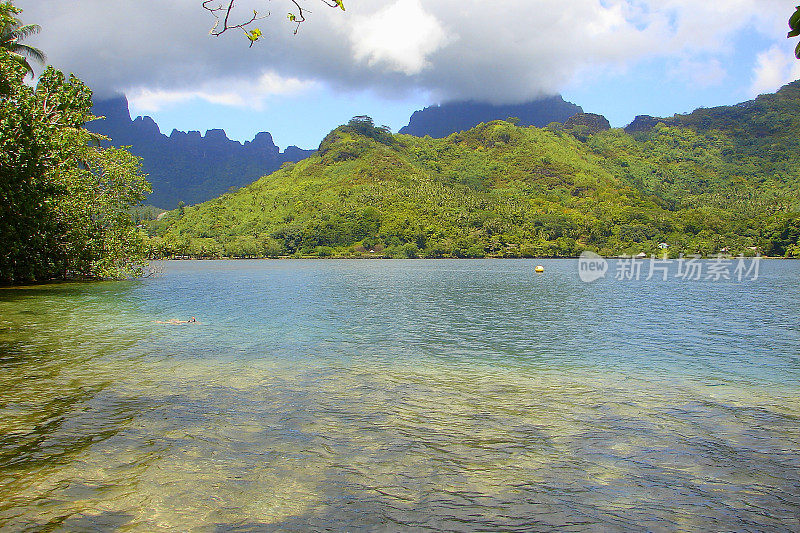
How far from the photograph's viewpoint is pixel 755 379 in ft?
57.1

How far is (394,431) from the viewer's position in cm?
1166

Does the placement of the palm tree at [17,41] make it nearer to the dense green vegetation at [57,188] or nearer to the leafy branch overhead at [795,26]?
the dense green vegetation at [57,188]

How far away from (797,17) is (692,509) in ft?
22.4

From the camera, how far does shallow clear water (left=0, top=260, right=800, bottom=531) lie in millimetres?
7883

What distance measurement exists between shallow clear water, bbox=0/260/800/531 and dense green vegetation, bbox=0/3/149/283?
18.3 metres

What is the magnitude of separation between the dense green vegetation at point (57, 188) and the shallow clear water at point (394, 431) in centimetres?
1829

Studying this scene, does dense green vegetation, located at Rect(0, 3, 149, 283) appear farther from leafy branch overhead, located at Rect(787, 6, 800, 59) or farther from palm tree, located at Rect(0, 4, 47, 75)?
leafy branch overhead, located at Rect(787, 6, 800, 59)

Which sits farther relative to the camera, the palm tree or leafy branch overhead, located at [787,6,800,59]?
the palm tree

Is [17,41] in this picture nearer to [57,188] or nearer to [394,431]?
[57,188]

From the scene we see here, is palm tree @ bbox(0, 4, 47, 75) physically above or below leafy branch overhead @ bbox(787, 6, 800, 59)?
above

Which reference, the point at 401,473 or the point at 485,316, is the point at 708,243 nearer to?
the point at 485,316

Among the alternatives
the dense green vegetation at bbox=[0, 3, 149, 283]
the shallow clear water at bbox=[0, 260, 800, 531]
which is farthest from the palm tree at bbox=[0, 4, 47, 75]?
the shallow clear water at bbox=[0, 260, 800, 531]

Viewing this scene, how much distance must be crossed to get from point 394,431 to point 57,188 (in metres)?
42.7

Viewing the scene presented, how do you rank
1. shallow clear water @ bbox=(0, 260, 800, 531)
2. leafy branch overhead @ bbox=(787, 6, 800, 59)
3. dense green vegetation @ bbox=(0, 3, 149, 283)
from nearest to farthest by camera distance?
leafy branch overhead @ bbox=(787, 6, 800, 59) → shallow clear water @ bbox=(0, 260, 800, 531) → dense green vegetation @ bbox=(0, 3, 149, 283)
